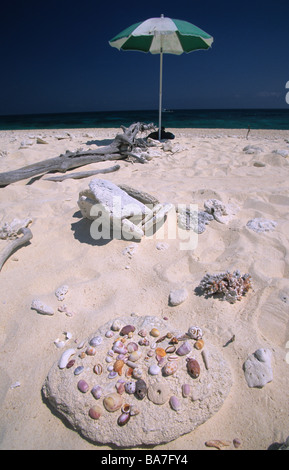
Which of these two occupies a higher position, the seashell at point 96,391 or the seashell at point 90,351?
the seashell at point 90,351

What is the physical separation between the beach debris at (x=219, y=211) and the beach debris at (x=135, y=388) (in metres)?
1.56

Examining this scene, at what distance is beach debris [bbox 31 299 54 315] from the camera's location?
1684mm

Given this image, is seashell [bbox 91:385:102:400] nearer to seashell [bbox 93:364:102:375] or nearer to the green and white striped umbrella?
seashell [bbox 93:364:102:375]

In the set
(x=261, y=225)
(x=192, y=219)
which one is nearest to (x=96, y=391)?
(x=192, y=219)

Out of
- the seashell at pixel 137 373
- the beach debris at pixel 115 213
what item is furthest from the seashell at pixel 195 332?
the beach debris at pixel 115 213

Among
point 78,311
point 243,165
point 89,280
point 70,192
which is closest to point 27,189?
point 70,192

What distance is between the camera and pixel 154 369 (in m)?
1.30

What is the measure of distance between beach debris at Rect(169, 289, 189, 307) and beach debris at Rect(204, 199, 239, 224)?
1171mm

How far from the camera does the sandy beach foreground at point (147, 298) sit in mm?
1180

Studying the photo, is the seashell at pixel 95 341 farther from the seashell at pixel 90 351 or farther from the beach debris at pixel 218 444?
the beach debris at pixel 218 444

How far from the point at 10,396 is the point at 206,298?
1.31m

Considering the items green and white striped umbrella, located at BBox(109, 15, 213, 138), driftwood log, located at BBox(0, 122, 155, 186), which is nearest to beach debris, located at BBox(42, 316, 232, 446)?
driftwood log, located at BBox(0, 122, 155, 186)

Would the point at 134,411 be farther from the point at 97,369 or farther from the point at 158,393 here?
the point at 97,369
